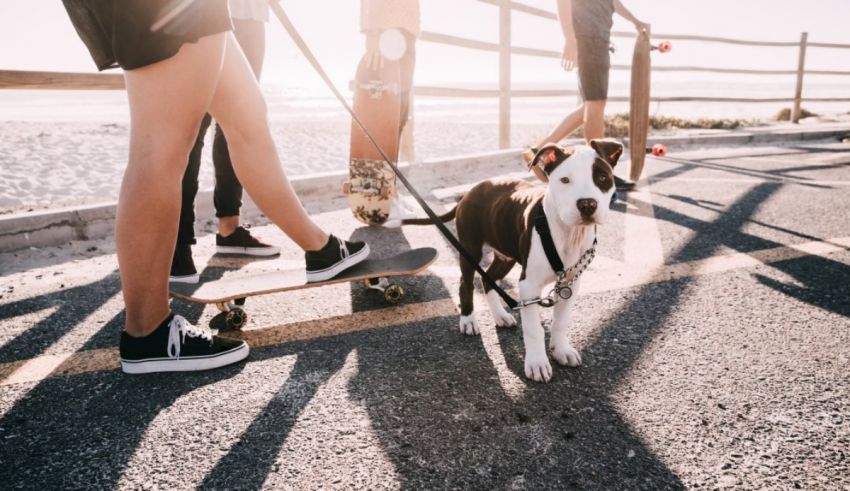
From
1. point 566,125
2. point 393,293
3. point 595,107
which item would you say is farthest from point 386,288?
point 566,125

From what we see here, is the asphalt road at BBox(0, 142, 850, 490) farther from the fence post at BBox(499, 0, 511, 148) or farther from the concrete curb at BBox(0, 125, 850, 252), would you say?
the fence post at BBox(499, 0, 511, 148)

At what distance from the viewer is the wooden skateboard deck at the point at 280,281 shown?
89.2 inches

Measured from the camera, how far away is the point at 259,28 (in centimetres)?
306

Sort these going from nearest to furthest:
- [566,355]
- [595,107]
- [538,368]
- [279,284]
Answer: [538,368]
[566,355]
[279,284]
[595,107]

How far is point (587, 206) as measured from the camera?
66.9 inches

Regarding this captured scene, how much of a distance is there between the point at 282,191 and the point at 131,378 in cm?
91

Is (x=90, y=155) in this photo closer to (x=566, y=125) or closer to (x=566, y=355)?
(x=566, y=125)

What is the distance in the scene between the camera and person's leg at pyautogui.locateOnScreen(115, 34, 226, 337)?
1640 millimetres

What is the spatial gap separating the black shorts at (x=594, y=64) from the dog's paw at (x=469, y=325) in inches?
113

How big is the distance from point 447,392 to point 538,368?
0.34 m

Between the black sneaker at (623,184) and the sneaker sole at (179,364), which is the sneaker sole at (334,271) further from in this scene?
the black sneaker at (623,184)

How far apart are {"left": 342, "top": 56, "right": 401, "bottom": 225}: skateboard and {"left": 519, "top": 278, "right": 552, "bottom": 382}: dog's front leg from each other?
2.05 m

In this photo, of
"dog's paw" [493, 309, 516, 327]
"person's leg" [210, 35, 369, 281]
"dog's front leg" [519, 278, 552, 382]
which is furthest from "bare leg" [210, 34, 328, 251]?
"dog's front leg" [519, 278, 552, 382]

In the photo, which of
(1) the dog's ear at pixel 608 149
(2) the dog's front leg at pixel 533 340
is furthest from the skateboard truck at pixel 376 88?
(2) the dog's front leg at pixel 533 340
